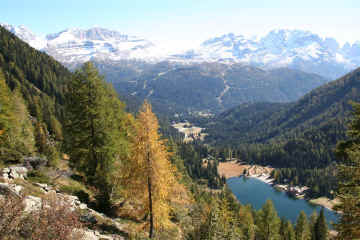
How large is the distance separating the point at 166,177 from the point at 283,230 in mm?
64312

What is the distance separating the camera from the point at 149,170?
2702 centimetres

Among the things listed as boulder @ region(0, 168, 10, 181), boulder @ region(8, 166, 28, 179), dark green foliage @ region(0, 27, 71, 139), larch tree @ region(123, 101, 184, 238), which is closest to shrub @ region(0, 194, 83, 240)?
boulder @ region(0, 168, 10, 181)

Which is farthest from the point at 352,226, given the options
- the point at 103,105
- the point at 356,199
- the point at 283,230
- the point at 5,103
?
the point at 283,230

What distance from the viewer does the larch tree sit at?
26.6m

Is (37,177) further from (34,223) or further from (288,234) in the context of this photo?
(288,234)

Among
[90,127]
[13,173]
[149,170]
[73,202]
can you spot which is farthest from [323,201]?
[13,173]

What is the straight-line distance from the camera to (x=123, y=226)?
27797 millimetres

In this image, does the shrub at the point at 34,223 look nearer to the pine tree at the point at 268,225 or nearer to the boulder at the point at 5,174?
the boulder at the point at 5,174

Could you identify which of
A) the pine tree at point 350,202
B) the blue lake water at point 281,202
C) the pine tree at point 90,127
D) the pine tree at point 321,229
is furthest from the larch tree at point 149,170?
the blue lake water at point 281,202

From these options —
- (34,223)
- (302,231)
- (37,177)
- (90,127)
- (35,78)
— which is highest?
(35,78)

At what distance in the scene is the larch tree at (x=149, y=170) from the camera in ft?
87.3

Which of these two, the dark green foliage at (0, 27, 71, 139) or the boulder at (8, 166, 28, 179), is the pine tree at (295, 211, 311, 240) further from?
the dark green foliage at (0, 27, 71, 139)

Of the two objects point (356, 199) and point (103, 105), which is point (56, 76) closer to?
point (103, 105)

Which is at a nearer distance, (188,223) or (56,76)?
(188,223)
